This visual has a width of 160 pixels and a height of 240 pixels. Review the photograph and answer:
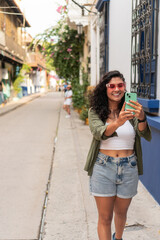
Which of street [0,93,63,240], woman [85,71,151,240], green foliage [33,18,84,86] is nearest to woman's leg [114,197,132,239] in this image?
woman [85,71,151,240]

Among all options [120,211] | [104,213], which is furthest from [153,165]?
[104,213]

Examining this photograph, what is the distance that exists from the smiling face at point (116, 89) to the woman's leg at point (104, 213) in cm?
84

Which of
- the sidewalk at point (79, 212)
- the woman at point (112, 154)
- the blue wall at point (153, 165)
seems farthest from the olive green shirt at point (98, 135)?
the blue wall at point (153, 165)

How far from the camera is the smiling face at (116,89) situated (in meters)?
2.29

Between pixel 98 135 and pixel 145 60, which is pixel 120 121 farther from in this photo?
pixel 145 60

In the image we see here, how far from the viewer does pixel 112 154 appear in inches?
90.7

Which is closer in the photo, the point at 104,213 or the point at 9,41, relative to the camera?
the point at 104,213

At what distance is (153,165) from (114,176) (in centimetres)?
177

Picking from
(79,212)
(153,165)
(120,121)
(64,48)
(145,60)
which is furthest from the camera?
(64,48)

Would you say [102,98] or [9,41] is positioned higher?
[9,41]

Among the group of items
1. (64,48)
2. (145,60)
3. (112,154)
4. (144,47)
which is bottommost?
(112,154)

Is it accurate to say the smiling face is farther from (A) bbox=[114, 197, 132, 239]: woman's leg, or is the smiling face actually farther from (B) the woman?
(A) bbox=[114, 197, 132, 239]: woman's leg

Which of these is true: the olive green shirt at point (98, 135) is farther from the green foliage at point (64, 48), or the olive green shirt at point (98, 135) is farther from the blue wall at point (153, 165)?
the green foliage at point (64, 48)

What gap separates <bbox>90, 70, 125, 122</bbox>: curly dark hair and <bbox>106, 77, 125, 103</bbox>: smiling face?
5 cm
